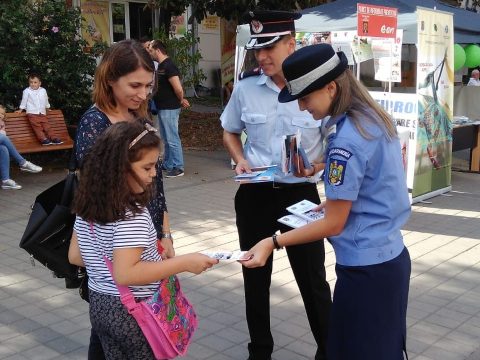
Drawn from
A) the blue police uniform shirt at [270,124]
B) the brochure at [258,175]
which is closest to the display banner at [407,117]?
the blue police uniform shirt at [270,124]

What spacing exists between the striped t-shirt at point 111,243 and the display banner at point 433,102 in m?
5.77

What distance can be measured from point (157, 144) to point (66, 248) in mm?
659

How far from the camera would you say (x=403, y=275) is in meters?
2.41

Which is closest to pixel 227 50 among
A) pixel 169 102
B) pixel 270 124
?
pixel 169 102

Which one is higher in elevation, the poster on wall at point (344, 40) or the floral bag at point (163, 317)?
the poster on wall at point (344, 40)

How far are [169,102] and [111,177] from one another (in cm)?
682

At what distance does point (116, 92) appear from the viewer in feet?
8.58

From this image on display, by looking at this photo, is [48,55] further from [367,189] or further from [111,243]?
[367,189]

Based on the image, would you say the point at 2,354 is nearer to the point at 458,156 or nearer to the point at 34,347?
the point at 34,347

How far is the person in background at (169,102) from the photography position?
873cm

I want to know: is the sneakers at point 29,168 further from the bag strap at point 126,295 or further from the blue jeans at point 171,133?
the bag strap at point 126,295

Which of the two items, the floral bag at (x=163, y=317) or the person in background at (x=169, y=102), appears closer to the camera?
the floral bag at (x=163, y=317)

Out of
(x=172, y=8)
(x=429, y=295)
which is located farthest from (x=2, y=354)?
(x=172, y=8)

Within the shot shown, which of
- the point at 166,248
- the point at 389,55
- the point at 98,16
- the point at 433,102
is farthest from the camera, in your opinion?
the point at 98,16
